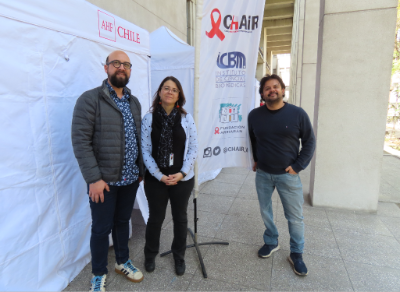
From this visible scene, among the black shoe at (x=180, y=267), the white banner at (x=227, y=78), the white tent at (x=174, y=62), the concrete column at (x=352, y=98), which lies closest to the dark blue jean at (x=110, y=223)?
the black shoe at (x=180, y=267)

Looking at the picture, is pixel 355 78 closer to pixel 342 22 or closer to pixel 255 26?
pixel 342 22

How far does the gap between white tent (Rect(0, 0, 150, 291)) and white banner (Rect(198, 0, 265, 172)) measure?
118cm

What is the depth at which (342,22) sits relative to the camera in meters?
3.83

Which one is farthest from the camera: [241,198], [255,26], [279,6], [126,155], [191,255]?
[279,6]

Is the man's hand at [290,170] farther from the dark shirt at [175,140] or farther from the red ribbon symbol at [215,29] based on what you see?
the red ribbon symbol at [215,29]

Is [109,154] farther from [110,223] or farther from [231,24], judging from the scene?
[231,24]

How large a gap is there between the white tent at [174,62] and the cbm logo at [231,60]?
8.57ft

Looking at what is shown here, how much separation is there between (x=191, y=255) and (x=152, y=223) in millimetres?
748

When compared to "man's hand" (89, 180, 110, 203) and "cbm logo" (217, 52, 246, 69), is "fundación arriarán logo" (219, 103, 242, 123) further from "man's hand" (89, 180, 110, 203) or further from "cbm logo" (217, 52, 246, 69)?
"man's hand" (89, 180, 110, 203)

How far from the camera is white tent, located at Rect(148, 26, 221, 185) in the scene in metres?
5.29

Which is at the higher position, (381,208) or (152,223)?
(152,223)

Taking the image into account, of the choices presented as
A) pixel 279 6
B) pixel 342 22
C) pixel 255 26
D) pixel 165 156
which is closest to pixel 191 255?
pixel 165 156

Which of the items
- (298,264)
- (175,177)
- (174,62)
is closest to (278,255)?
(298,264)

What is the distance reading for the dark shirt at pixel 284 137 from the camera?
98.4 inches
